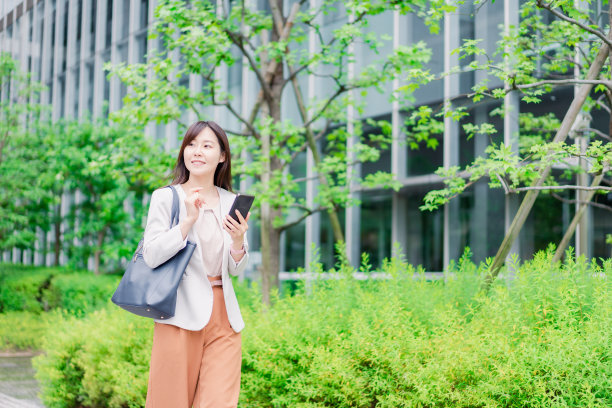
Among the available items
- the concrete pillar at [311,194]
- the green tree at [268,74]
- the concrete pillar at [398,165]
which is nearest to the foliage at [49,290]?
the concrete pillar at [311,194]

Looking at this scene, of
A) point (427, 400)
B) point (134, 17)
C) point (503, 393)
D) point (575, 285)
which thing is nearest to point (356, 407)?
point (427, 400)

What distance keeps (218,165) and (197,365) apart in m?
1.01

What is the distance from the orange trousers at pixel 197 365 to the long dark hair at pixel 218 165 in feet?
1.94

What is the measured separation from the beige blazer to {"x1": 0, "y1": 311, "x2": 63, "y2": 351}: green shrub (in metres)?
7.47

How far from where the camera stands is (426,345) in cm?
419

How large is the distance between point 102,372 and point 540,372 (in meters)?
3.88

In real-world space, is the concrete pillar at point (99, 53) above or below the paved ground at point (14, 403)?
above

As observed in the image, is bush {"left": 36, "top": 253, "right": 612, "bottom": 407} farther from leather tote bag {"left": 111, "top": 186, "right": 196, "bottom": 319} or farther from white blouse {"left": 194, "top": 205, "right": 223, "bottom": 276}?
leather tote bag {"left": 111, "top": 186, "right": 196, "bottom": 319}

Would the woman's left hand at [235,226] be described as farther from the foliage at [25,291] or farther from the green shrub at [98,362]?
the foliage at [25,291]

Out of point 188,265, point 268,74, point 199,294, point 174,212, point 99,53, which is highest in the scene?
point 99,53

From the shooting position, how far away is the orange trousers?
3.30m

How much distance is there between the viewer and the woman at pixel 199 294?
3266mm

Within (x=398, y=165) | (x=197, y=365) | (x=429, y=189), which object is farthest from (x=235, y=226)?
(x=398, y=165)

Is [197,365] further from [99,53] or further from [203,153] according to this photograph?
[99,53]
